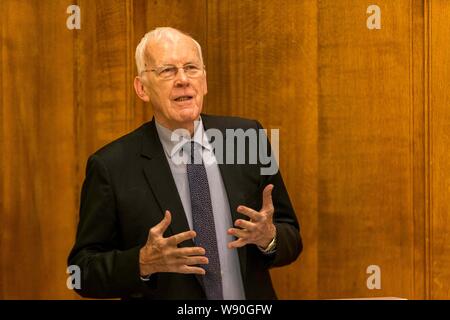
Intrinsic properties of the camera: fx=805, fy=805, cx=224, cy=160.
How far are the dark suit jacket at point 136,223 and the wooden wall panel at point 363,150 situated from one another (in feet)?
2.00

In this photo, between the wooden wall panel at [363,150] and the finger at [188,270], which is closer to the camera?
the finger at [188,270]

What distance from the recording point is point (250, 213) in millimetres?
1957

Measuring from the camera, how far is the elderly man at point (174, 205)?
2.05 metres

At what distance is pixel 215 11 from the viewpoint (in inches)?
108

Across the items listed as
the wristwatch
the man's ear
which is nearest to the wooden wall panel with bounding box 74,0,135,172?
the man's ear

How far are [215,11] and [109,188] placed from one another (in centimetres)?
91

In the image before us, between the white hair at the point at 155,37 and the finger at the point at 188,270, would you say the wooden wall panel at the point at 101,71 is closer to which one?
the white hair at the point at 155,37

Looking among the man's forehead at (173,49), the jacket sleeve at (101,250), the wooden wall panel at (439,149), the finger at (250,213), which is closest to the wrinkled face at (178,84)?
the man's forehead at (173,49)

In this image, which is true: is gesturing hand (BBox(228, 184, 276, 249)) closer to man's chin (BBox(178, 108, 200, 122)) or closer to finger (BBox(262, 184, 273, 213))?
finger (BBox(262, 184, 273, 213))

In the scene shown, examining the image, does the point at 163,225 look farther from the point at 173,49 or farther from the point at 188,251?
the point at 173,49

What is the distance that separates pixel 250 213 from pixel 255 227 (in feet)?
0.13
